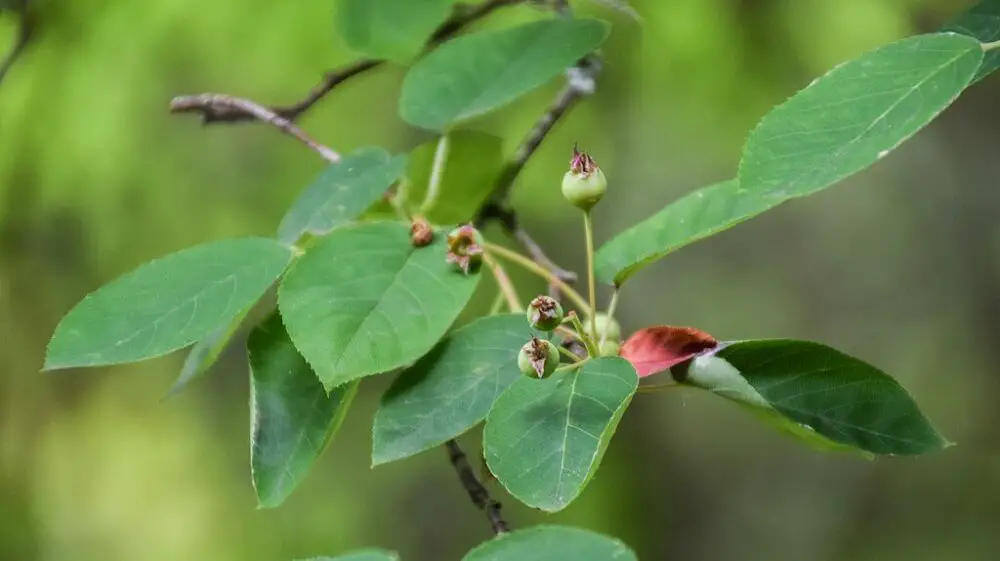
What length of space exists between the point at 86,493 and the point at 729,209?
3.09 feet

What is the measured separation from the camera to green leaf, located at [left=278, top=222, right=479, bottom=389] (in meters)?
0.37

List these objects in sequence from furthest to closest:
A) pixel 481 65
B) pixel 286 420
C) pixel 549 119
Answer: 1. pixel 549 119
2. pixel 481 65
3. pixel 286 420

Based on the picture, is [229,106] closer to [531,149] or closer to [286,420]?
[531,149]

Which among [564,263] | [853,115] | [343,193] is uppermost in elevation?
[853,115]

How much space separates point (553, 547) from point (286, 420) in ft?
0.54

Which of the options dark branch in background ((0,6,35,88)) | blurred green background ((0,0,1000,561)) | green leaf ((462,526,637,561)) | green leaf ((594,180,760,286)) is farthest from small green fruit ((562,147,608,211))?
dark branch in background ((0,6,35,88))

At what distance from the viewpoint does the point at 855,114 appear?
1.02 ft

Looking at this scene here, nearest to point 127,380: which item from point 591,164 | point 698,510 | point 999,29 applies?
point 698,510

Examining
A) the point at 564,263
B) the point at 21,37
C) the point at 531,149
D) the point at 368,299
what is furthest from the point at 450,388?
the point at 21,37

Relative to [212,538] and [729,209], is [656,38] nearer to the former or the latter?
[729,209]

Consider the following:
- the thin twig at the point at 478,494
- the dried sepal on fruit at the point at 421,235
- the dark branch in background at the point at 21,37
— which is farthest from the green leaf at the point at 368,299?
the dark branch in background at the point at 21,37

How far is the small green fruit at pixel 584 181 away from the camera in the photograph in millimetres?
364

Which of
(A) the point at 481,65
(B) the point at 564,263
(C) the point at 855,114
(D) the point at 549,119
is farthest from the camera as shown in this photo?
(B) the point at 564,263

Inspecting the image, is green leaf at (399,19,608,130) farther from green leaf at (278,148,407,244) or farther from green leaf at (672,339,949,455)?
green leaf at (672,339,949,455)
